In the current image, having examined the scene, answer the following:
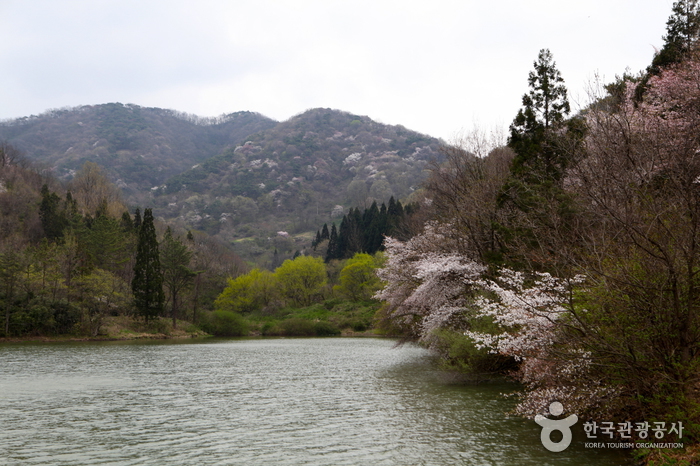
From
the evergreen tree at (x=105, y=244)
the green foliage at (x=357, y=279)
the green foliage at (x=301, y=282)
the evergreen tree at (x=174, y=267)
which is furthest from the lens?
the green foliage at (x=301, y=282)

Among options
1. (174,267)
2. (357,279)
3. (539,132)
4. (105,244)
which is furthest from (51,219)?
(539,132)

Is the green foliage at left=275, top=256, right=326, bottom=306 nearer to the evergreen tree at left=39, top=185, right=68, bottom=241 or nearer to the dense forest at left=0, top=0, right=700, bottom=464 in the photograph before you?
the dense forest at left=0, top=0, right=700, bottom=464

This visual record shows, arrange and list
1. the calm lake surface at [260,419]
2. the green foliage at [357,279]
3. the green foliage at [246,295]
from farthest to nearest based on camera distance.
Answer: the green foliage at [246,295] → the green foliage at [357,279] → the calm lake surface at [260,419]

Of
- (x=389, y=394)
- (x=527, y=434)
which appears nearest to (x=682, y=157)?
(x=527, y=434)

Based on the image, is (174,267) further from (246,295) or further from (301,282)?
(301,282)

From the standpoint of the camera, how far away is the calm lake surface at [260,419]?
44.3 feet

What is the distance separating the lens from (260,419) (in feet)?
59.4

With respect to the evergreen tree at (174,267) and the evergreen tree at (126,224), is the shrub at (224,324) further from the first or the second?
the evergreen tree at (126,224)

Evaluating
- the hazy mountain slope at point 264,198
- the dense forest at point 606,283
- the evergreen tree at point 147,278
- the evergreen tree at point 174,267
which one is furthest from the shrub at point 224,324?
the hazy mountain slope at point 264,198

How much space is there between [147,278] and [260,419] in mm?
53293

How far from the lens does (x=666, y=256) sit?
11.1 meters

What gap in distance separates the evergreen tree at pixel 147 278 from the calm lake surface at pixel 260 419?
33157mm

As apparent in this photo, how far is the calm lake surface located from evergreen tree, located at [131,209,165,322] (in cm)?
3316

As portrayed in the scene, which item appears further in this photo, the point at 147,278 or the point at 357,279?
the point at 357,279
